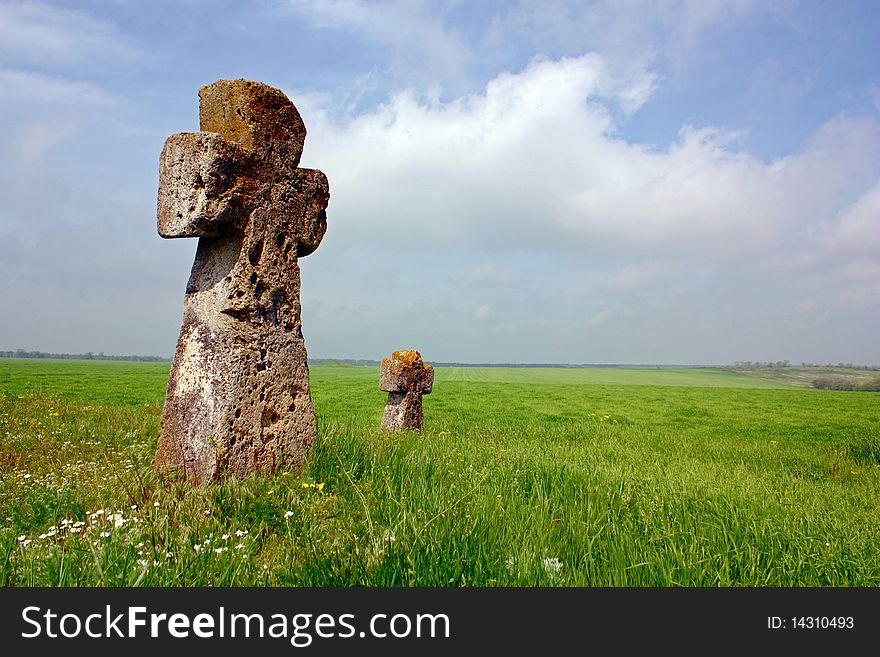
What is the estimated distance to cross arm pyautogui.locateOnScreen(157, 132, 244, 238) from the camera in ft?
17.0

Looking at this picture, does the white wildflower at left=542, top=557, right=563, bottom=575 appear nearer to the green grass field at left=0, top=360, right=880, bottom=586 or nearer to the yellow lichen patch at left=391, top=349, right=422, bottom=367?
the green grass field at left=0, top=360, right=880, bottom=586

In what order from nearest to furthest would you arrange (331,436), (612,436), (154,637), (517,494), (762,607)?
(154,637) < (762,607) < (517,494) < (331,436) < (612,436)

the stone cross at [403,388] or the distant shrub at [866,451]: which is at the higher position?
the stone cross at [403,388]

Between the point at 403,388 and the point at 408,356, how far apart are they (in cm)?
72

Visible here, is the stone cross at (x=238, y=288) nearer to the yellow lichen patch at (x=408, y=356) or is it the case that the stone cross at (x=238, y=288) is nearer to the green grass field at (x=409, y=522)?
the green grass field at (x=409, y=522)

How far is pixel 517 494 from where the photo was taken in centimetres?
529

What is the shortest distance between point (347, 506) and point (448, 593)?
187 centimetres

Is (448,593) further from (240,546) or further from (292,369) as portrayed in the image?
(292,369)

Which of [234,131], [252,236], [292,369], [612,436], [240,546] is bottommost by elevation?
[612,436]

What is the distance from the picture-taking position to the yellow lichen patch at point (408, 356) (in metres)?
11.8

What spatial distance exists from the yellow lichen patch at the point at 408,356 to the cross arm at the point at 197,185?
267 inches

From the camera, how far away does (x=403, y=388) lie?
11.7 m

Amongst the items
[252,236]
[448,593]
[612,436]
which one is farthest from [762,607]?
[612,436]

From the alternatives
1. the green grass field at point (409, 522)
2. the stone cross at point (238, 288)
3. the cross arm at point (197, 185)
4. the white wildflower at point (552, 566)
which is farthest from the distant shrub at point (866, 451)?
the cross arm at point (197, 185)
